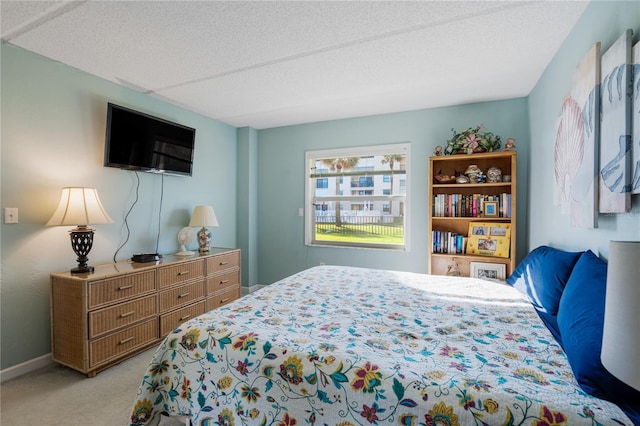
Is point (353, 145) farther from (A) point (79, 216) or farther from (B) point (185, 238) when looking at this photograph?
(A) point (79, 216)

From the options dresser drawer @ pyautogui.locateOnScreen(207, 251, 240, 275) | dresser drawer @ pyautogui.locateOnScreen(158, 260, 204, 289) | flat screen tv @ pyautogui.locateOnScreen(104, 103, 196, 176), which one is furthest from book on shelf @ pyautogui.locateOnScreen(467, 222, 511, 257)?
flat screen tv @ pyautogui.locateOnScreen(104, 103, 196, 176)

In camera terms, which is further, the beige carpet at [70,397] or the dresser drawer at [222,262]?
the dresser drawer at [222,262]

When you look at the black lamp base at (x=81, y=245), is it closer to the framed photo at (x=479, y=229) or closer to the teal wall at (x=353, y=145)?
the teal wall at (x=353, y=145)

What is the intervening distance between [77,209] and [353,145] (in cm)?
295

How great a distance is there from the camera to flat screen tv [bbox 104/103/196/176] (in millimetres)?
2561

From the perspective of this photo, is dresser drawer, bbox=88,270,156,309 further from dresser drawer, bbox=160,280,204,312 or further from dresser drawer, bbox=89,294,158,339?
dresser drawer, bbox=160,280,204,312

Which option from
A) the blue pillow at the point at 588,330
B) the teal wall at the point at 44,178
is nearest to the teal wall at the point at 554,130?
the blue pillow at the point at 588,330

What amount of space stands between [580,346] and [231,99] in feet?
10.9

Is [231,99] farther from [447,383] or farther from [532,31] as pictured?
[447,383]

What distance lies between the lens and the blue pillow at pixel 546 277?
1.55 m

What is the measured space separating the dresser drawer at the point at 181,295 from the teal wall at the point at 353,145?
53.8 inches

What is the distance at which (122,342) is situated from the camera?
2.26m

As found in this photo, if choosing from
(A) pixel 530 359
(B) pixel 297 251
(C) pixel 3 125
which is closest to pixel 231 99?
(C) pixel 3 125

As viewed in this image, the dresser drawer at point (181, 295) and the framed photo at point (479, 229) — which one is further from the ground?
the framed photo at point (479, 229)
